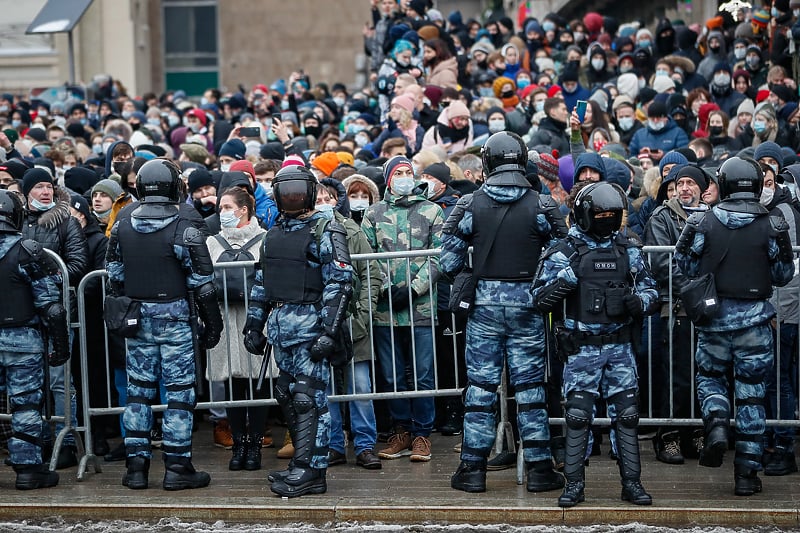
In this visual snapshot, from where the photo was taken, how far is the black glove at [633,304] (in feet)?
24.7

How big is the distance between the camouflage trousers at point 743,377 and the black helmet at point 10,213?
14.9 ft

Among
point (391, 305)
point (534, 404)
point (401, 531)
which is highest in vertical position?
point (391, 305)

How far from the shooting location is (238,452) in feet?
29.2

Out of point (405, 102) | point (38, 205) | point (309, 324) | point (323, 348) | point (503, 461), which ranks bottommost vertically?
point (503, 461)

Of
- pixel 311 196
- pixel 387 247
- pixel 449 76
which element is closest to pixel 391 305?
pixel 387 247

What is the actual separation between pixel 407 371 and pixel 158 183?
7.67ft

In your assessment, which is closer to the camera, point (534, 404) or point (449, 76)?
point (534, 404)

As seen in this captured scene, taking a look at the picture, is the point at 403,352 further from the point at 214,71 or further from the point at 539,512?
the point at 214,71

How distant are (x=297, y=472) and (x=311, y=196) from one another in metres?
1.75

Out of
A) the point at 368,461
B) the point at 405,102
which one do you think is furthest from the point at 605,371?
the point at 405,102

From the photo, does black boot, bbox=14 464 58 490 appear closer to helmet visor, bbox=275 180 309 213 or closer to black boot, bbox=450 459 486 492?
helmet visor, bbox=275 180 309 213

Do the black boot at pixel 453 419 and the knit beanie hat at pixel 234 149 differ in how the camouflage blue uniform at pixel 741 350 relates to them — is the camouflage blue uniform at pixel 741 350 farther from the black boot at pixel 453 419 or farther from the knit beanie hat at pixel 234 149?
the knit beanie hat at pixel 234 149

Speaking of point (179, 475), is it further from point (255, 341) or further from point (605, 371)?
point (605, 371)

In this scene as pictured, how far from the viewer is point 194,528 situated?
25.0 ft
